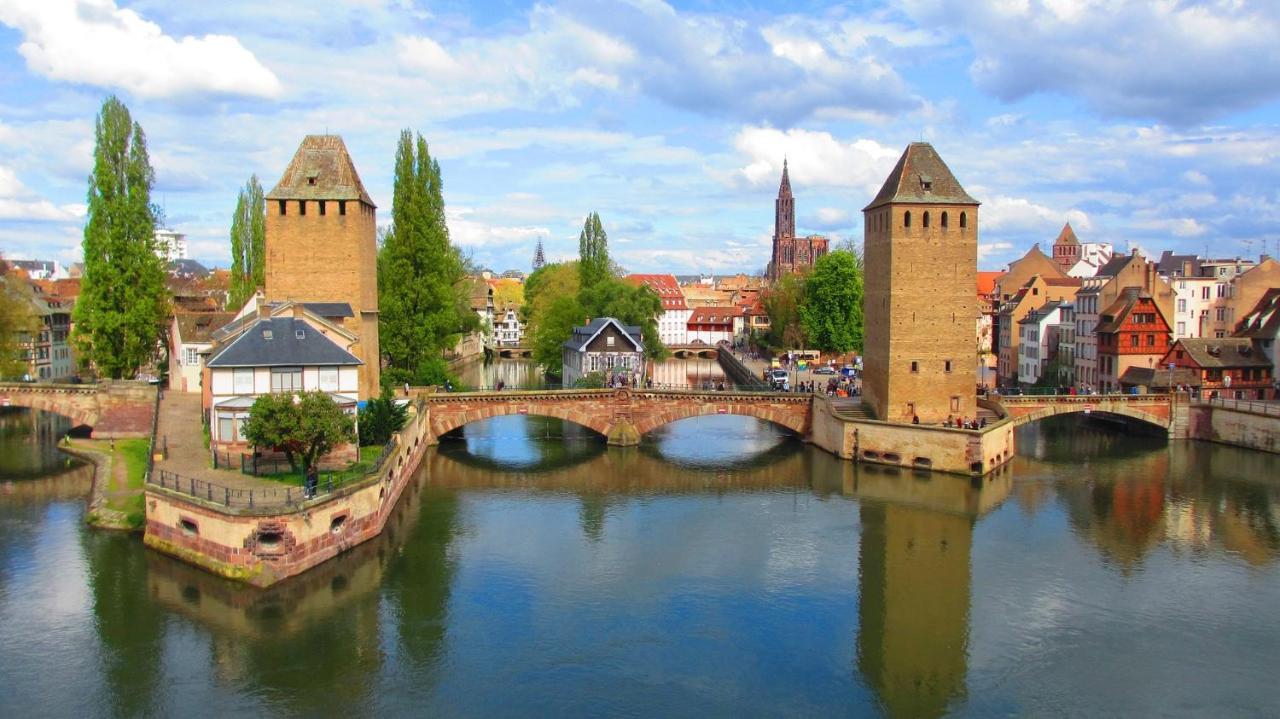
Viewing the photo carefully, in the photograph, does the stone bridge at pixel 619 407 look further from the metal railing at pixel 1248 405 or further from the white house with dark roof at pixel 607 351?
the metal railing at pixel 1248 405

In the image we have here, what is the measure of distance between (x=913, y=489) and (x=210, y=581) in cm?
2711

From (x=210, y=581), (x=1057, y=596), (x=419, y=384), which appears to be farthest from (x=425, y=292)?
(x=1057, y=596)

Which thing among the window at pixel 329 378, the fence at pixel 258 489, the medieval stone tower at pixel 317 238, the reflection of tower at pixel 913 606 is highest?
the medieval stone tower at pixel 317 238

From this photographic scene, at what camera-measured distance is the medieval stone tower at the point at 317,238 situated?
1759 inches

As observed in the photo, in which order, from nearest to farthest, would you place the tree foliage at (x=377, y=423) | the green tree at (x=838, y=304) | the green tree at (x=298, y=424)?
the green tree at (x=298, y=424)
the tree foliage at (x=377, y=423)
the green tree at (x=838, y=304)

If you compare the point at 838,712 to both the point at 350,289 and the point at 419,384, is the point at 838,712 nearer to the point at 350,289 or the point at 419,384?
the point at 350,289

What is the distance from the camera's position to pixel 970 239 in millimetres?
45938

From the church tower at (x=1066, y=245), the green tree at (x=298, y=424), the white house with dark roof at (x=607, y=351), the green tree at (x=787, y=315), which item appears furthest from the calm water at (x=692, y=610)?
the church tower at (x=1066, y=245)

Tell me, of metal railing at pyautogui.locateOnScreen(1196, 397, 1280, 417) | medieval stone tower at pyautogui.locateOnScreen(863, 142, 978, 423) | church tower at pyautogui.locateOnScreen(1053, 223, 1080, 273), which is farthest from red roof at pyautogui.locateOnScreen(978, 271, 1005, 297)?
medieval stone tower at pyautogui.locateOnScreen(863, 142, 978, 423)

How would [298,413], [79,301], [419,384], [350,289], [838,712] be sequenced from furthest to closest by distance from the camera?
[419,384] → [79,301] → [350,289] → [298,413] → [838,712]

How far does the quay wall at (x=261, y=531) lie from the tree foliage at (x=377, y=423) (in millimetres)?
5544

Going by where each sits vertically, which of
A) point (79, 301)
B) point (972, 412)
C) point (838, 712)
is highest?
point (79, 301)

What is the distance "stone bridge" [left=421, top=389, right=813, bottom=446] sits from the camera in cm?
4925

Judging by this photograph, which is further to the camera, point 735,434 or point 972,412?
point 735,434
